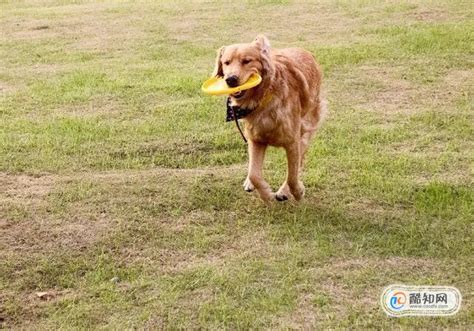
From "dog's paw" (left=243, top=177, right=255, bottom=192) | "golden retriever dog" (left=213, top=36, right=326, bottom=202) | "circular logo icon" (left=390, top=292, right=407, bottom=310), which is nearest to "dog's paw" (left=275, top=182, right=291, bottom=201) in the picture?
"golden retriever dog" (left=213, top=36, right=326, bottom=202)

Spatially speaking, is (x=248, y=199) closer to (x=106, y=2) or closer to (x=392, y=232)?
(x=392, y=232)

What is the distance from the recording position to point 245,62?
5047 millimetres

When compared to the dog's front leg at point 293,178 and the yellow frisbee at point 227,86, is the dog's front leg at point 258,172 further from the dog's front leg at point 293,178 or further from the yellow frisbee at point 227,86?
the yellow frisbee at point 227,86

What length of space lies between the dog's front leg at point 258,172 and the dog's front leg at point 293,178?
14cm

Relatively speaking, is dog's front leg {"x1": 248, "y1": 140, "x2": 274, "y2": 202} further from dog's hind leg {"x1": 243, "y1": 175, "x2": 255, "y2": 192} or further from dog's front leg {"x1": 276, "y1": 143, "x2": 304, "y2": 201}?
dog's hind leg {"x1": 243, "y1": 175, "x2": 255, "y2": 192}

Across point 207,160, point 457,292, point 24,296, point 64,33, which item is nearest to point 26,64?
point 64,33

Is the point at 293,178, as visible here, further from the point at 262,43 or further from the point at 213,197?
the point at 262,43

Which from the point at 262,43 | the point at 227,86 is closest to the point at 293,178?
the point at 227,86

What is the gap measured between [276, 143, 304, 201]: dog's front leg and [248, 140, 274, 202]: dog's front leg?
0.14m

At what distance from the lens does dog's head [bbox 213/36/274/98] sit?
4992 mm

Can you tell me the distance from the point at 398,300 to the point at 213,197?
1.90 m

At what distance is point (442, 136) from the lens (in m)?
6.73

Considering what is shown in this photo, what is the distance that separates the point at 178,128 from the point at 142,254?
8.28 ft

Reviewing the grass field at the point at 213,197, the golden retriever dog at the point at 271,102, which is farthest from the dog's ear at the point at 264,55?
the grass field at the point at 213,197
